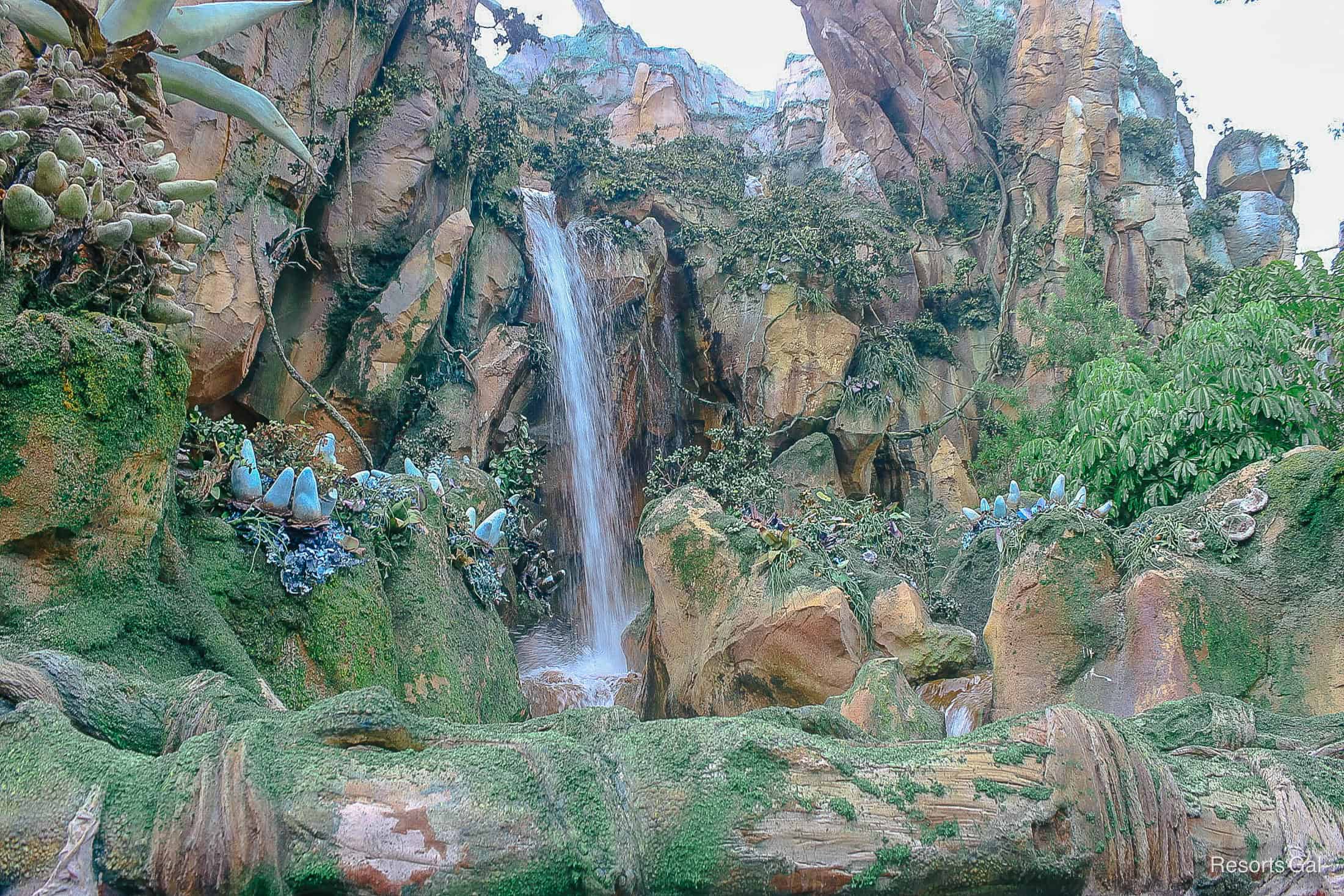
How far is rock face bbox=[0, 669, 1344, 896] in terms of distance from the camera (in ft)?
6.93

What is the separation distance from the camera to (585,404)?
14828 mm

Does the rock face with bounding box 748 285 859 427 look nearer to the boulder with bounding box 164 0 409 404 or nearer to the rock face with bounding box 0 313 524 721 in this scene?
the boulder with bounding box 164 0 409 404

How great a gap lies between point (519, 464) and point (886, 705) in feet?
26.9

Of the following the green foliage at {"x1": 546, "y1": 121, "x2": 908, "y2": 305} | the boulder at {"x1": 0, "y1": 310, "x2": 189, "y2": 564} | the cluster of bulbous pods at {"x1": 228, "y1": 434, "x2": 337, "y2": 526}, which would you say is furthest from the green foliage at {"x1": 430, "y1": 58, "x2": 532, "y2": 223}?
the boulder at {"x1": 0, "y1": 310, "x2": 189, "y2": 564}

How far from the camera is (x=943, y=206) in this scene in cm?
2005

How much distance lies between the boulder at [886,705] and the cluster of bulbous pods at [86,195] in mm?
4364

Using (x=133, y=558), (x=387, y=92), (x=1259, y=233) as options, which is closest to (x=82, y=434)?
(x=133, y=558)

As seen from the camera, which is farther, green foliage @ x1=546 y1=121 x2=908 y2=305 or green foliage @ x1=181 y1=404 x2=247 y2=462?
green foliage @ x1=546 y1=121 x2=908 y2=305

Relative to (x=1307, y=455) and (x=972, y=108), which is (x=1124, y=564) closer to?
(x=1307, y=455)

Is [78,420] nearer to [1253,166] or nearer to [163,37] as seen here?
[163,37]

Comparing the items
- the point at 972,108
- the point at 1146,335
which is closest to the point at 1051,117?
the point at 972,108

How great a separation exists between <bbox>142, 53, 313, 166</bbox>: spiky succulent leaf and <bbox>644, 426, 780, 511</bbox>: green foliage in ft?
30.1

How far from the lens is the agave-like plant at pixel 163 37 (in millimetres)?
3793

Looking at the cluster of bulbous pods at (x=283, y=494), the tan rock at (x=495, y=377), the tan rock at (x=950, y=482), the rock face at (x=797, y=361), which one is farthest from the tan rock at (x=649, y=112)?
the cluster of bulbous pods at (x=283, y=494)
